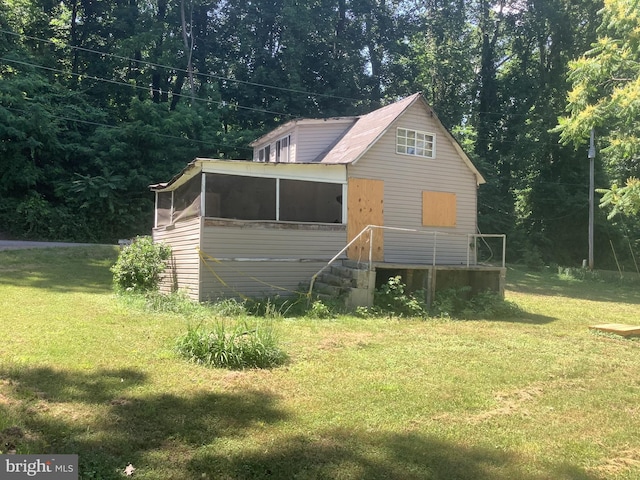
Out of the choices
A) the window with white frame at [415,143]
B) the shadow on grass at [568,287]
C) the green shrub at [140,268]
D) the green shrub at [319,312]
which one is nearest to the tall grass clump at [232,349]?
the green shrub at [319,312]

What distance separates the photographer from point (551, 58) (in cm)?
3400

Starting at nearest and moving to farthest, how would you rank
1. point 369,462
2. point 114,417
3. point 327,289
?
point 369,462, point 114,417, point 327,289

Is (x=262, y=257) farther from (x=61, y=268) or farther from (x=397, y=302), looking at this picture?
(x=61, y=268)

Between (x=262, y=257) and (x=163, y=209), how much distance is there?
4.66 metres

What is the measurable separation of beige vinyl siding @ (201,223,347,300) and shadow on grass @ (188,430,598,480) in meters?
7.77

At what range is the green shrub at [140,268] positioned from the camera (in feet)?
41.0

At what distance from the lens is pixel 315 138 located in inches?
669

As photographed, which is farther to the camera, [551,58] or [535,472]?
[551,58]

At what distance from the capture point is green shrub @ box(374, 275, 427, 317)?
10812mm

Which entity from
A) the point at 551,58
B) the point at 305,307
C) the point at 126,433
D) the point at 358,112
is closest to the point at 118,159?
the point at 358,112

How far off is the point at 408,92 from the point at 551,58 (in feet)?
31.2

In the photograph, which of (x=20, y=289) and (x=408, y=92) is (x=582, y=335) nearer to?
(x=20, y=289)

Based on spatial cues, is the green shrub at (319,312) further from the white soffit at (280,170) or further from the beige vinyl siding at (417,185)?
the beige vinyl siding at (417,185)

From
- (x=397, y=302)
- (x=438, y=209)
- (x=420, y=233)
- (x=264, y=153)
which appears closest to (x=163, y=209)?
(x=264, y=153)
